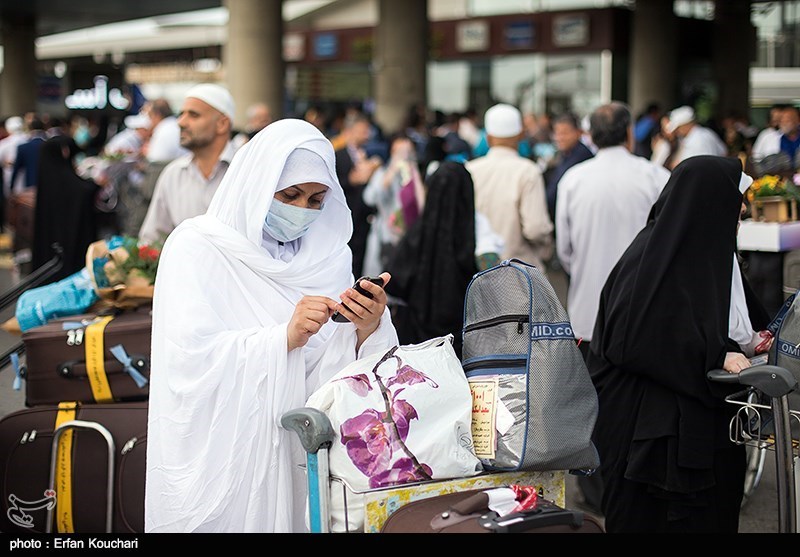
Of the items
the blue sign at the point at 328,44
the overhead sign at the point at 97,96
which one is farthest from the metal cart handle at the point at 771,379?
the blue sign at the point at 328,44

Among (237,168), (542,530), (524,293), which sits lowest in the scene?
(542,530)

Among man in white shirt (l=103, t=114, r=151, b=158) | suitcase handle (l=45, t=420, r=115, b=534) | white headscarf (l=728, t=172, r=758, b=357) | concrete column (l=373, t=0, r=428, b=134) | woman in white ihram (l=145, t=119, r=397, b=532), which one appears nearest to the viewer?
woman in white ihram (l=145, t=119, r=397, b=532)

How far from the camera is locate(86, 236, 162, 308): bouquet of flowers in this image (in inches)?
196

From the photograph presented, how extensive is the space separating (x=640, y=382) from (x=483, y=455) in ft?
4.72

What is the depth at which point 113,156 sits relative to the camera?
13391 millimetres

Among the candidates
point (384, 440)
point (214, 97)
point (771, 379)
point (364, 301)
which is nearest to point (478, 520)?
point (384, 440)

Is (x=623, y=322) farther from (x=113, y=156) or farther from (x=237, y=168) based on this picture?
(x=113, y=156)

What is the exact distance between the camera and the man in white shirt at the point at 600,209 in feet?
22.1

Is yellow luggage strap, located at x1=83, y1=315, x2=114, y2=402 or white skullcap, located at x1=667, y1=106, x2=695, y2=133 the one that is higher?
white skullcap, located at x1=667, y1=106, x2=695, y2=133

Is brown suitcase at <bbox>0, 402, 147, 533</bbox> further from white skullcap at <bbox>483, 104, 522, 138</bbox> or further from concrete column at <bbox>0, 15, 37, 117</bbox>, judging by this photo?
concrete column at <bbox>0, 15, 37, 117</bbox>

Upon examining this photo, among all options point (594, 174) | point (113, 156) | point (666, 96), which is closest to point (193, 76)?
point (666, 96)

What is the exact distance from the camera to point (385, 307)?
3432mm

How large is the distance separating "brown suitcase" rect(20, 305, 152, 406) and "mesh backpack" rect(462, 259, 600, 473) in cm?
182

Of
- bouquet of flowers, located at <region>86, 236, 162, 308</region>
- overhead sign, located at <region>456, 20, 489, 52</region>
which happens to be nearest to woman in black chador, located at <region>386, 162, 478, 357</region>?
bouquet of flowers, located at <region>86, 236, 162, 308</region>
